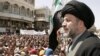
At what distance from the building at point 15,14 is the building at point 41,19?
4487 mm

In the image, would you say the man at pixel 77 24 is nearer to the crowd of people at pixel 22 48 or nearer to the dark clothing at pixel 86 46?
the dark clothing at pixel 86 46

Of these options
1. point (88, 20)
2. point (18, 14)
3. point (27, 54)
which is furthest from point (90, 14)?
point (18, 14)

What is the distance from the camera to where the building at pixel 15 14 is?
55906mm

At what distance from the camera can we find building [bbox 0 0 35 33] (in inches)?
2201

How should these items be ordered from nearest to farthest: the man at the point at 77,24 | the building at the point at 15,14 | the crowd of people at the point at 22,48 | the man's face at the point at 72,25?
the man at the point at 77,24 < the man's face at the point at 72,25 < the crowd of people at the point at 22,48 < the building at the point at 15,14

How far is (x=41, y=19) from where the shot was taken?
271 feet

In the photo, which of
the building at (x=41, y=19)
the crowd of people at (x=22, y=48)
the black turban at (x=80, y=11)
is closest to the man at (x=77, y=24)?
the black turban at (x=80, y=11)

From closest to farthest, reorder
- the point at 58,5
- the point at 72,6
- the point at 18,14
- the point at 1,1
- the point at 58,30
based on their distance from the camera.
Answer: the point at 72,6 → the point at 58,30 → the point at 58,5 → the point at 1,1 → the point at 18,14

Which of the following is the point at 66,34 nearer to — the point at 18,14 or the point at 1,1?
the point at 1,1

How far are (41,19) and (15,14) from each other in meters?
21.1

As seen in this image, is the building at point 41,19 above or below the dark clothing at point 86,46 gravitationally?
below

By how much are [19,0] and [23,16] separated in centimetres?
386

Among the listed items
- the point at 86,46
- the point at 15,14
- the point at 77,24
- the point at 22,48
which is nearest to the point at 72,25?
the point at 77,24

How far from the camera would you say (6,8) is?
5766 cm
